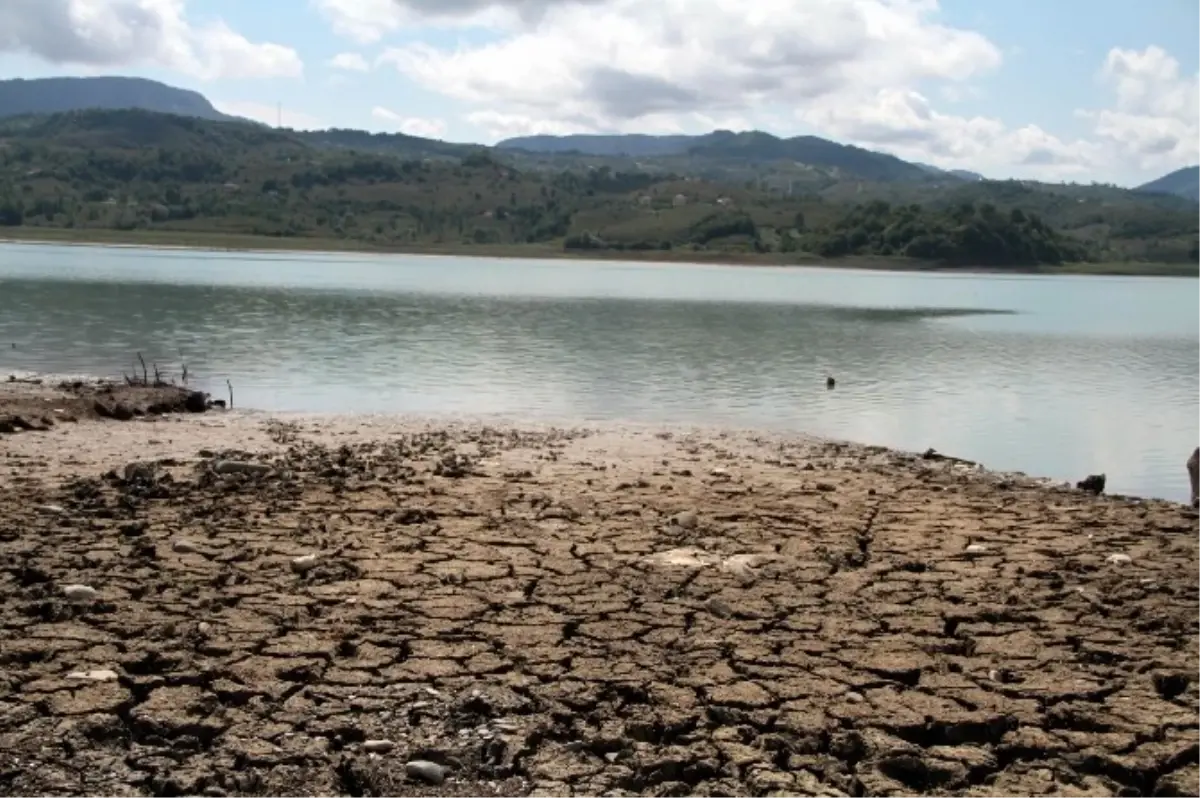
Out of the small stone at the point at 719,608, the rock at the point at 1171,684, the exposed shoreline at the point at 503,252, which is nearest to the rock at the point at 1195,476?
the rock at the point at 1171,684

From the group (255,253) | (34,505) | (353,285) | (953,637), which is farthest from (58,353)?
(255,253)

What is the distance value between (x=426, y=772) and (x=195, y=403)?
50.7ft

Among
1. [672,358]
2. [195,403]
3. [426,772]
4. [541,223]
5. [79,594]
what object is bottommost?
[672,358]

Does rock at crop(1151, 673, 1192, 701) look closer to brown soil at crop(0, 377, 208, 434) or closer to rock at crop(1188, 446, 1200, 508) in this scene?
rock at crop(1188, 446, 1200, 508)

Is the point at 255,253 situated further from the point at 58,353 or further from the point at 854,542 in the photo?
the point at 854,542

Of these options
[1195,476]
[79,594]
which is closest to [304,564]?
[79,594]

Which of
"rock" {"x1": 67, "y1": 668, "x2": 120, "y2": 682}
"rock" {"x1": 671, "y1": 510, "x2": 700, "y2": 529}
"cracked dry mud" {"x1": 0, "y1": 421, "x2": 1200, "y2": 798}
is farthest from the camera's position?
"rock" {"x1": 671, "y1": 510, "x2": 700, "y2": 529}

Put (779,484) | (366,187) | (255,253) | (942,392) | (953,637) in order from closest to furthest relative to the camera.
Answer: (953,637) → (779,484) → (942,392) → (255,253) → (366,187)

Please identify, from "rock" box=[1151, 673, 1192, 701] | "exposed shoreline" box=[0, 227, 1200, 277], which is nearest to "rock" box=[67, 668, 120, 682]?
"rock" box=[1151, 673, 1192, 701]

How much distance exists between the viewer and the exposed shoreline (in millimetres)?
134375

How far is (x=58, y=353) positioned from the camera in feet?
91.1

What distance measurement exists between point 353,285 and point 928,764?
64.9m

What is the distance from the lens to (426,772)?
516cm

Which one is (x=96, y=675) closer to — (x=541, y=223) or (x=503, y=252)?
(x=503, y=252)
